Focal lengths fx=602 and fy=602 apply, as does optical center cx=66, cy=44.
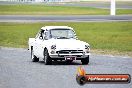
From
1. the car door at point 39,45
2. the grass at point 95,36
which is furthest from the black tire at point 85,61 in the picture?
the grass at point 95,36

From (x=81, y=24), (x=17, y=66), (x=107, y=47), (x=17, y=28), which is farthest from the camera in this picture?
(x=81, y=24)

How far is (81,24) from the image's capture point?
5175cm

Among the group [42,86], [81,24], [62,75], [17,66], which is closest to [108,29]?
[81,24]

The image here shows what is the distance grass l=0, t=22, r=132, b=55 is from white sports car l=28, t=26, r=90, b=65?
737 centimetres

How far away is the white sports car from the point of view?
2053 cm

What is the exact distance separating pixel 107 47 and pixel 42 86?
57.7 feet

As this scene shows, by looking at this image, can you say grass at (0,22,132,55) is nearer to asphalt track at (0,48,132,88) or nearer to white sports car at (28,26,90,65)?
white sports car at (28,26,90,65)

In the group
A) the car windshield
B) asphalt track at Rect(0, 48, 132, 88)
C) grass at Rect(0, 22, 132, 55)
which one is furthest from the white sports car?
grass at Rect(0, 22, 132, 55)

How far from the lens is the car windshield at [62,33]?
2189 centimetres

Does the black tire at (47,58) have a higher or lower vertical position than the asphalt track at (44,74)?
higher

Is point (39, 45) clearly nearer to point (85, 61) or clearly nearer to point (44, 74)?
point (85, 61)

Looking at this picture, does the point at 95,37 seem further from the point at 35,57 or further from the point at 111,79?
the point at 111,79

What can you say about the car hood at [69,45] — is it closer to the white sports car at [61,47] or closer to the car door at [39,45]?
the white sports car at [61,47]

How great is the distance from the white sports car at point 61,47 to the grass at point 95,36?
7365mm
